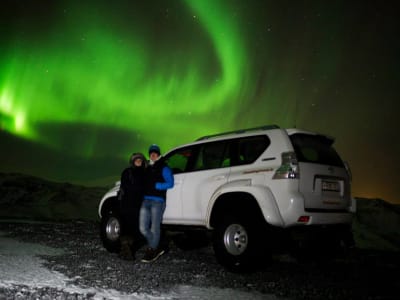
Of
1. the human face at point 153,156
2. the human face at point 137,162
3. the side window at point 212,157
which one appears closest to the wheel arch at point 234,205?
the side window at point 212,157

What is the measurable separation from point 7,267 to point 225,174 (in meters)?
3.28

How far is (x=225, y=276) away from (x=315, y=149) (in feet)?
7.32

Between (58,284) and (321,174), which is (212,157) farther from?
(58,284)

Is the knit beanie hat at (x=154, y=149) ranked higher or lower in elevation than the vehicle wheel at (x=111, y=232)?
higher

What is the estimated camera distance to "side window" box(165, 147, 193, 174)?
21.5 ft

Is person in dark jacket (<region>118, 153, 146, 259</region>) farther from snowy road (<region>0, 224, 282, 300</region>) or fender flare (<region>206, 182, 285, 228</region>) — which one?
fender flare (<region>206, 182, 285, 228</region>)

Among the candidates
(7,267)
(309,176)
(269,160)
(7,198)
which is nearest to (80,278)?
(7,267)

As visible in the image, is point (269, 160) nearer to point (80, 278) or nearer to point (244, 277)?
point (244, 277)

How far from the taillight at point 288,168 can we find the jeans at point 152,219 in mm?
1945

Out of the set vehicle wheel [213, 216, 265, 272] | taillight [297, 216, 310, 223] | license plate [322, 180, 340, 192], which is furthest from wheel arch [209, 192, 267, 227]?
license plate [322, 180, 340, 192]

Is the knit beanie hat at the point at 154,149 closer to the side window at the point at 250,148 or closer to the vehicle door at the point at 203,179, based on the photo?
the vehicle door at the point at 203,179

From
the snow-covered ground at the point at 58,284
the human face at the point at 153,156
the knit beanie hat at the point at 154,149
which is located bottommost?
the snow-covered ground at the point at 58,284

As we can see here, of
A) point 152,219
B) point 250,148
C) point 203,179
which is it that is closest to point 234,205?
point 203,179

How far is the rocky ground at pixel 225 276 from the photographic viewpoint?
13.6ft
